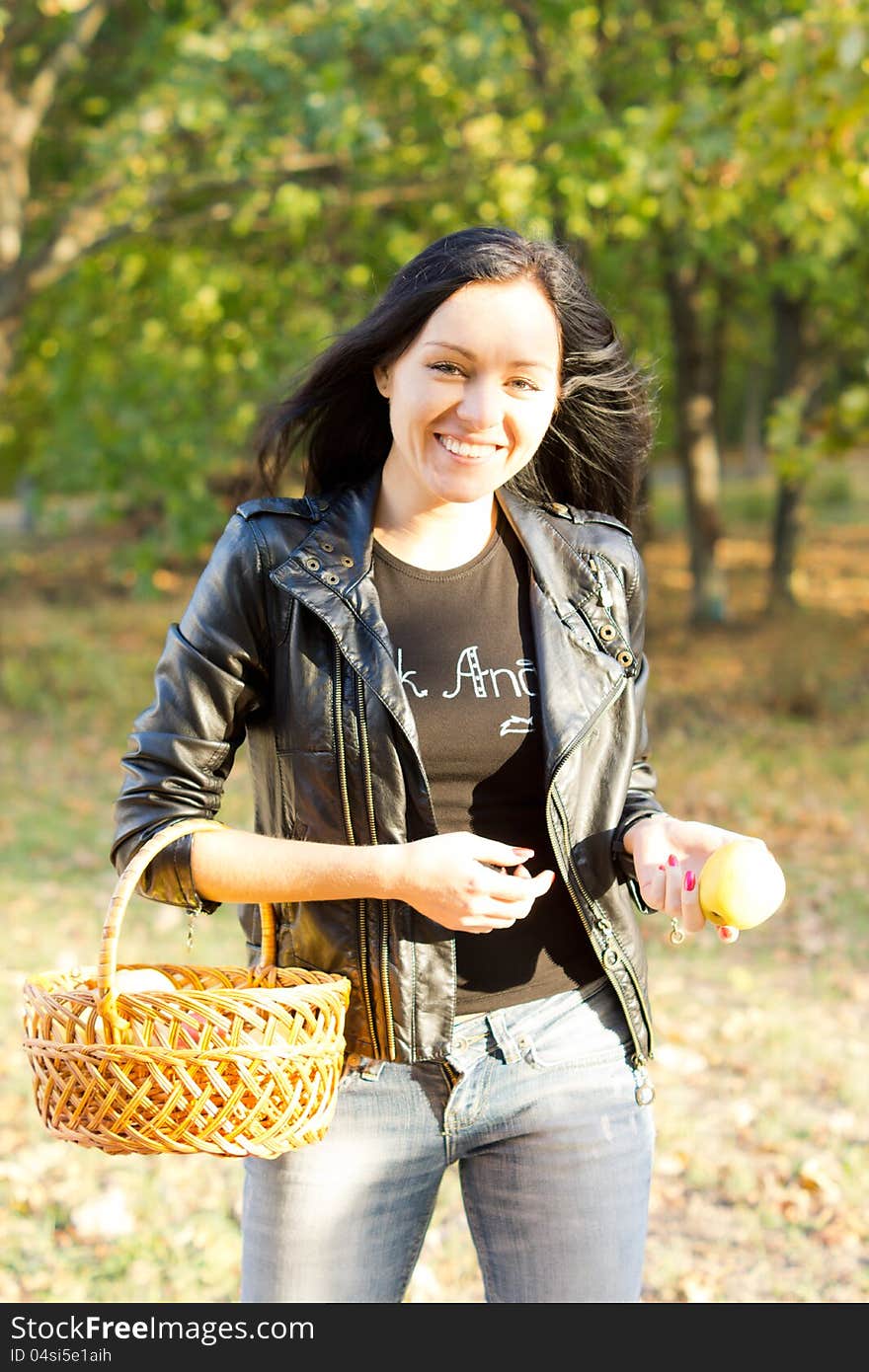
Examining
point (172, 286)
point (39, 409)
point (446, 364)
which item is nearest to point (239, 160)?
point (172, 286)

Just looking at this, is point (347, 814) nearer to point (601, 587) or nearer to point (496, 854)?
point (496, 854)

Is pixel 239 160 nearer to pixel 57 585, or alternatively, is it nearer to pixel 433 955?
pixel 433 955

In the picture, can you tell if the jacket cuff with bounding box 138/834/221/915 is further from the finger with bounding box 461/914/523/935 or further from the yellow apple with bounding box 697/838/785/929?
the yellow apple with bounding box 697/838/785/929

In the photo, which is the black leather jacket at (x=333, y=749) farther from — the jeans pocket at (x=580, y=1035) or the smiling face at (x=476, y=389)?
the smiling face at (x=476, y=389)

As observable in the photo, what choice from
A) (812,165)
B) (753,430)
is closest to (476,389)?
(812,165)

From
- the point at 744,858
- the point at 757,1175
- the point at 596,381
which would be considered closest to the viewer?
the point at 744,858

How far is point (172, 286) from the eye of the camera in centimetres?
1066

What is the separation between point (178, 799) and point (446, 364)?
0.70m

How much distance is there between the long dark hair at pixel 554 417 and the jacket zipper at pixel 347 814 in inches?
16.7

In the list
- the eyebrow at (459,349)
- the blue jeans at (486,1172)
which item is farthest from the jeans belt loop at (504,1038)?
the eyebrow at (459,349)

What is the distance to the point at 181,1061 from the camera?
1.69m

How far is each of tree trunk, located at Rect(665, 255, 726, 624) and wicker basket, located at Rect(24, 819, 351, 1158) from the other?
12393 millimetres

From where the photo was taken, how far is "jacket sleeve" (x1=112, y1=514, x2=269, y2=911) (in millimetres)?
1927

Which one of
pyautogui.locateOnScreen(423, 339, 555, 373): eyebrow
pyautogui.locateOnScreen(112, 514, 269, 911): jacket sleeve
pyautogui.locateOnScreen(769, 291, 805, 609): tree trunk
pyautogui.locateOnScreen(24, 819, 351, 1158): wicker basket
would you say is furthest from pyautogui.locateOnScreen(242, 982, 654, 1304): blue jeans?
pyautogui.locateOnScreen(769, 291, 805, 609): tree trunk
